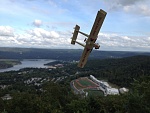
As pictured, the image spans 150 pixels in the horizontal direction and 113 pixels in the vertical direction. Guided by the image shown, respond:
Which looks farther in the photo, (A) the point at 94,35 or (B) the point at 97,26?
(A) the point at 94,35

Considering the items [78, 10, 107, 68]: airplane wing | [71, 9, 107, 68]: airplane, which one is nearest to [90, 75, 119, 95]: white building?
[71, 9, 107, 68]: airplane

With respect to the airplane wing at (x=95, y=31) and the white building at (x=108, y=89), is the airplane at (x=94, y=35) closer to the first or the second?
the airplane wing at (x=95, y=31)

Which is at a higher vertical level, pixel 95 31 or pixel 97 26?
pixel 97 26

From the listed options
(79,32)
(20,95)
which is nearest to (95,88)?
(20,95)

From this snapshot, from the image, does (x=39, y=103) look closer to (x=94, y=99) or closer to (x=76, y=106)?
(x=76, y=106)

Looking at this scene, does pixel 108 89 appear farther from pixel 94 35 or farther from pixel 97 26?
pixel 97 26

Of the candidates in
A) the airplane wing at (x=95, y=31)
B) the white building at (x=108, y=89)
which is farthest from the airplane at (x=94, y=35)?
the white building at (x=108, y=89)

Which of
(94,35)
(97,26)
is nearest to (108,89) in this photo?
(94,35)

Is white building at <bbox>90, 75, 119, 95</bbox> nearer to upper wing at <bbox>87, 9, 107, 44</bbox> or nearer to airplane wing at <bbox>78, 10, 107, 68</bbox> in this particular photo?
airplane wing at <bbox>78, 10, 107, 68</bbox>
